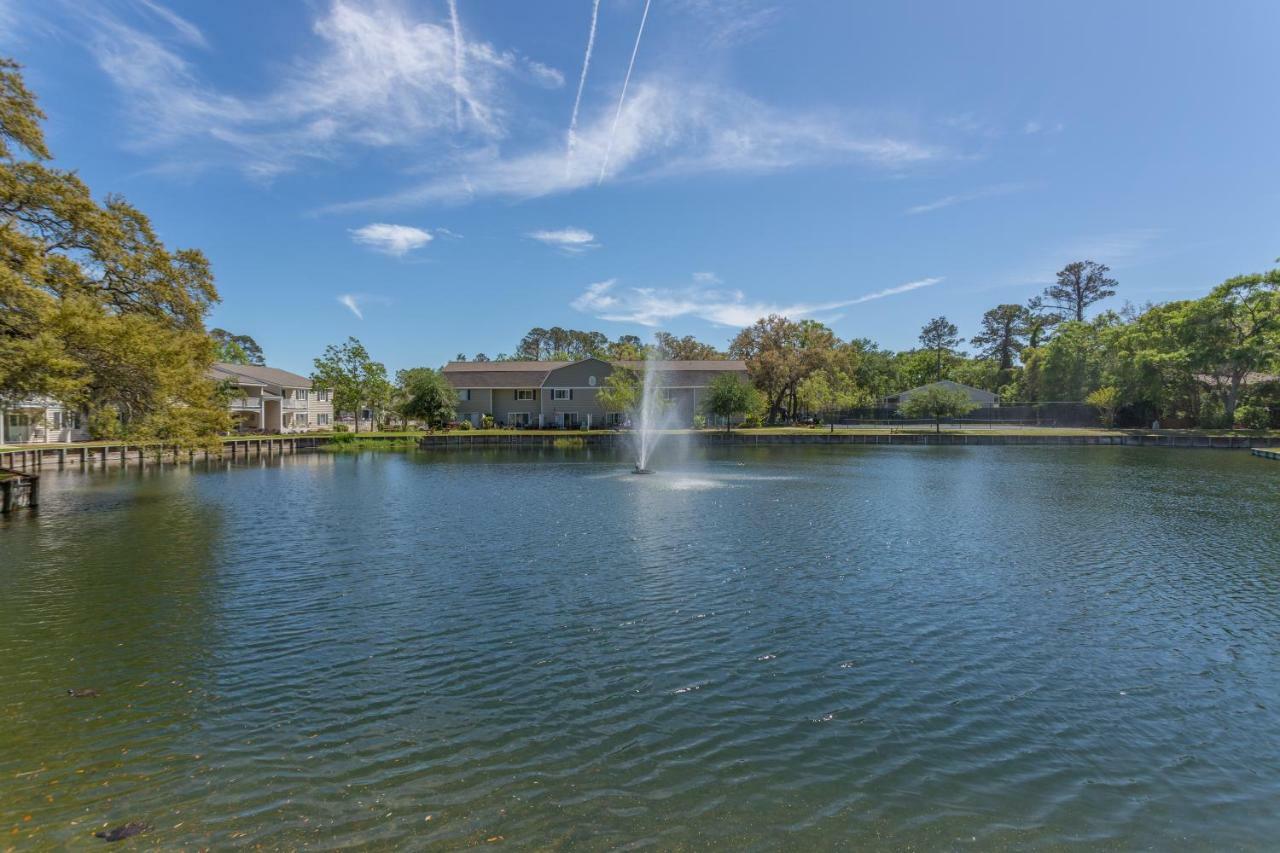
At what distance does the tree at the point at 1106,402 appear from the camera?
75125 millimetres

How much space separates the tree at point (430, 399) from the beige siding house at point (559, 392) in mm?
4456

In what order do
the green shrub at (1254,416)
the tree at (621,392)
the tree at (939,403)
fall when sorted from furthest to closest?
the tree at (621,392), the tree at (939,403), the green shrub at (1254,416)

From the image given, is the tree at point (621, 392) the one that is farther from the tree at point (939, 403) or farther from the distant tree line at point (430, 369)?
the tree at point (939, 403)

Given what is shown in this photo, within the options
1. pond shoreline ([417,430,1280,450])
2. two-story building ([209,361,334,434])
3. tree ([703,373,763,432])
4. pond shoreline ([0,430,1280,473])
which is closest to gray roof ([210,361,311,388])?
two-story building ([209,361,334,434])

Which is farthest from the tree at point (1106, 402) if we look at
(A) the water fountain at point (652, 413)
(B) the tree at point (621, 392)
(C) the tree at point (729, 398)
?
(B) the tree at point (621, 392)

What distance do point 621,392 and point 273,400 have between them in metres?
38.5

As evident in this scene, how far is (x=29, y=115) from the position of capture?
80.1 feet

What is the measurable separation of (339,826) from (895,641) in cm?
884

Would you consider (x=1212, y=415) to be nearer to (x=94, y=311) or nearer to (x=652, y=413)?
(x=652, y=413)

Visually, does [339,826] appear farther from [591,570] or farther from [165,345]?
[165,345]

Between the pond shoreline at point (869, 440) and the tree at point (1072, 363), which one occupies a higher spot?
the tree at point (1072, 363)

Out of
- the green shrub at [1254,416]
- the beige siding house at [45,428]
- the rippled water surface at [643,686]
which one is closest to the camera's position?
the rippled water surface at [643,686]

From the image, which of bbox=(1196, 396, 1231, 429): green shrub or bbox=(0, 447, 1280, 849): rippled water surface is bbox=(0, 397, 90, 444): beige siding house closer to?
bbox=(0, 447, 1280, 849): rippled water surface

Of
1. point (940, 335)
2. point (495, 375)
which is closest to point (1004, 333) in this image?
point (940, 335)
